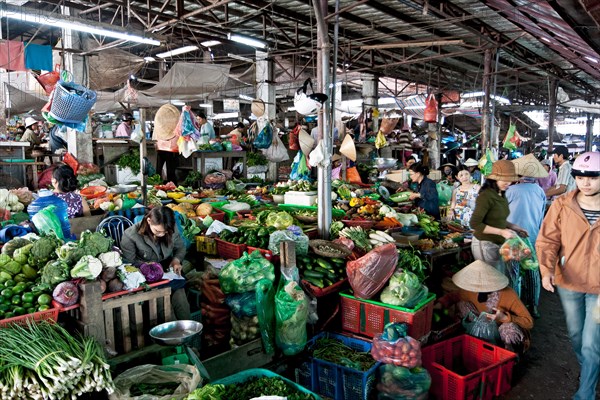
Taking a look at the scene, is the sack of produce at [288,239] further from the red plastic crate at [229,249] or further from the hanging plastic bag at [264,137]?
the hanging plastic bag at [264,137]

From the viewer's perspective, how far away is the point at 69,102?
489cm

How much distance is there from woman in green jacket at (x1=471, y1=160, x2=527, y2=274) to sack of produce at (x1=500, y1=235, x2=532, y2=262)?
0.22ft

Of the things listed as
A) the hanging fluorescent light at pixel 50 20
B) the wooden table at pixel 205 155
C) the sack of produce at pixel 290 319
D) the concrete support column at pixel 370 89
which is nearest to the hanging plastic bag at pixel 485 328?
the sack of produce at pixel 290 319

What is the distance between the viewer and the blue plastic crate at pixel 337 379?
3.41 meters

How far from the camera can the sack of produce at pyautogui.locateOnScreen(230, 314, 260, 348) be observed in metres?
3.79

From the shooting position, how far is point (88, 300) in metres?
2.96

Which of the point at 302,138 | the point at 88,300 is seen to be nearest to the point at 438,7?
the point at 302,138

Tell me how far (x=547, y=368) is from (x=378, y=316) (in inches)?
64.3

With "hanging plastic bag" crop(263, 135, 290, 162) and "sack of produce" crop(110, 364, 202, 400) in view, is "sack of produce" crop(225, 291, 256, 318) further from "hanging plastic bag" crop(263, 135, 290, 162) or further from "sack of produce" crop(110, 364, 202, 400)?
"hanging plastic bag" crop(263, 135, 290, 162)

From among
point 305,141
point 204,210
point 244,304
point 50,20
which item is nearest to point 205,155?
point 305,141

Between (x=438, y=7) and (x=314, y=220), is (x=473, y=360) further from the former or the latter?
(x=438, y=7)

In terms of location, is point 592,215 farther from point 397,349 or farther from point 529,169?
point 529,169

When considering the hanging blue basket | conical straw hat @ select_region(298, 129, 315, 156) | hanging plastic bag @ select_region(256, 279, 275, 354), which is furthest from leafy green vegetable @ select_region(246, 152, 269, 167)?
hanging plastic bag @ select_region(256, 279, 275, 354)

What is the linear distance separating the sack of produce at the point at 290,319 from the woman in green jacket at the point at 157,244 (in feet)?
2.91
